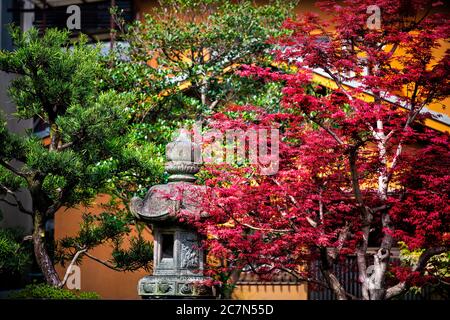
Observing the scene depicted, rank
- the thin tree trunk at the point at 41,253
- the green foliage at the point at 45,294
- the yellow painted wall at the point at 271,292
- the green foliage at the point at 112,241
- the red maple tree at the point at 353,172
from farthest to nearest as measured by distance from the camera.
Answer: the yellow painted wall at the point at 271,292, the green foliage at the point at 112,241, the thin tree trunk at the point at 41,253, the green foliage at the point at 45,294, the red maple tree at the point at 353,172

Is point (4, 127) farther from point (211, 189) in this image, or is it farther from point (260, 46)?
point (260, 46)

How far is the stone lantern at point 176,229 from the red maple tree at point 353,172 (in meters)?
0.65

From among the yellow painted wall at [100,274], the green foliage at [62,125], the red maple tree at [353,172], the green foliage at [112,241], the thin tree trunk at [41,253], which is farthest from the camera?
the yellow painted wall at [100,274]

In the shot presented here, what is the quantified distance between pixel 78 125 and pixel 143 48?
4451 millimetres

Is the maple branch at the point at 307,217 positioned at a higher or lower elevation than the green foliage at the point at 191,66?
lower

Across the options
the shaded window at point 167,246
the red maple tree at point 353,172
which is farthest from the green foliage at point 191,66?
the red maple tree at point 353,172

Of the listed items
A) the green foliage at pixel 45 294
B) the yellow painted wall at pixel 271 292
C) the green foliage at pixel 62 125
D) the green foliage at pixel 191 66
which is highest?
the green foliage at pixel 191 66

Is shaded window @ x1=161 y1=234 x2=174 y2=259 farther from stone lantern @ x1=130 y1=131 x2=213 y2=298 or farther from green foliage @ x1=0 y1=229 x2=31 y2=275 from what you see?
green foliage @ x1=0 y1=229 x2=31 y2=275

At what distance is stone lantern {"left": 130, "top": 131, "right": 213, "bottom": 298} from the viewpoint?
12.1 metres

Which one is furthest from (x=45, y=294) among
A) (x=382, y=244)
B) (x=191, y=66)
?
(x=191, y=66)

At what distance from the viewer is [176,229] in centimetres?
1248

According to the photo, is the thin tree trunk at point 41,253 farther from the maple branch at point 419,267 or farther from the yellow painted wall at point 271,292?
the yellow painted wall at point 271,292

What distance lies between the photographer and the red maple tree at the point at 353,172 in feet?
35.0

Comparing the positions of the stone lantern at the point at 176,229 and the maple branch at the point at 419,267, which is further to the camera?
the stone lantern at the point at 176,229
